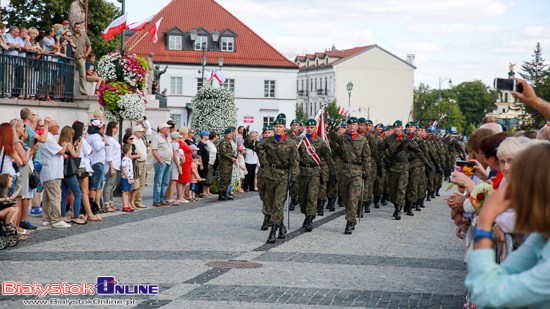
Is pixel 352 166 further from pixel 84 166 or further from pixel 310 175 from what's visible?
pixel 84 166

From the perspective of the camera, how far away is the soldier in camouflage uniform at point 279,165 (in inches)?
455

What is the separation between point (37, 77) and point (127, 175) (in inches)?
214

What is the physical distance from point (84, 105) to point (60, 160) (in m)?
8.76

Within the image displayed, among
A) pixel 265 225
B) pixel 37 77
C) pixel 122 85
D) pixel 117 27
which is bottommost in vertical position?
pixel 265 225

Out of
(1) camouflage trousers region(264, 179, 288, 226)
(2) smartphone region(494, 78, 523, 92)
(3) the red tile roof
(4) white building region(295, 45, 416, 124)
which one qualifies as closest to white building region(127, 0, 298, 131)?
(3) the red tile roof

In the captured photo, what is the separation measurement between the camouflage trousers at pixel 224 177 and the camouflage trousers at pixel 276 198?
7.21 metres

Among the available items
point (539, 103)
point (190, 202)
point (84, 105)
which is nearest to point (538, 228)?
point (539, 103)

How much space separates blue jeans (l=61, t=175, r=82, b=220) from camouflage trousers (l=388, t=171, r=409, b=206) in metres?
7.01

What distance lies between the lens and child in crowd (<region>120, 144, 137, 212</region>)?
14984 millimetres

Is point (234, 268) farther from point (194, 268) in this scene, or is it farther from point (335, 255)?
point (335, 255)

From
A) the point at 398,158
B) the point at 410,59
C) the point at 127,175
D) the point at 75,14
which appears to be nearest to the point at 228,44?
the point at 410,59

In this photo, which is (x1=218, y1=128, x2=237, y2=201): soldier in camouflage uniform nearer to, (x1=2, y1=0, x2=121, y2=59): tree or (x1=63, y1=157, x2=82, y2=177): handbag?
(x1=63, y1=157, x2=82, y2=177): handbag

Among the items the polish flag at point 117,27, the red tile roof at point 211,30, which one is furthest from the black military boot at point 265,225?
the red tile roof at point 211,30

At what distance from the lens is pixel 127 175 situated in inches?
590
